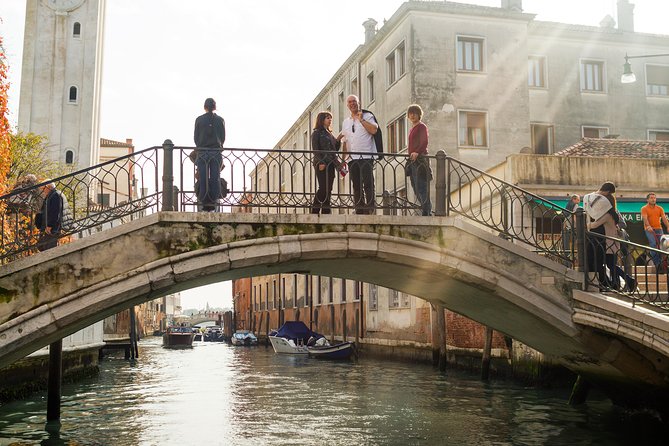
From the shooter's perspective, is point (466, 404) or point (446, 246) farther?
point (466, 404)

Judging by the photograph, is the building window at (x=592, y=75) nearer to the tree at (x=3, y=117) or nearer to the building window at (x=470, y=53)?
the building window at (x=470, y=53)

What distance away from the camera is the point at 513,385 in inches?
593

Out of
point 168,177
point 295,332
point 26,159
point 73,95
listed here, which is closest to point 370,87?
point 295,332

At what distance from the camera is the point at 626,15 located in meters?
25.5

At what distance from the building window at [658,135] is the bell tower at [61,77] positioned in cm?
2017

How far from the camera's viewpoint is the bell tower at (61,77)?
29891mm

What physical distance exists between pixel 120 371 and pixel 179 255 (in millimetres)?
16699

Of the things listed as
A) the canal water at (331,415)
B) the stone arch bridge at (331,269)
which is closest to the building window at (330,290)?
the canal water at (331,415)

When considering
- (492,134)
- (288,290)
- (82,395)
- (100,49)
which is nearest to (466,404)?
(82,395)

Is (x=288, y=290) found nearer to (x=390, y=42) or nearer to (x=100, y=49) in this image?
(x=100, y=49)

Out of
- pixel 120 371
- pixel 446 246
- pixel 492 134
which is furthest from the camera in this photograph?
pixel 120 371

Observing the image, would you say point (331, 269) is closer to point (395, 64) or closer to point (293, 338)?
point (395, 64)

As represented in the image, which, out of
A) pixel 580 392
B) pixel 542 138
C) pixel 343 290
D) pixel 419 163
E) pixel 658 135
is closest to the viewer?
pixel 419 163

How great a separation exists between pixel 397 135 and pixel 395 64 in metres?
2.17
